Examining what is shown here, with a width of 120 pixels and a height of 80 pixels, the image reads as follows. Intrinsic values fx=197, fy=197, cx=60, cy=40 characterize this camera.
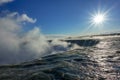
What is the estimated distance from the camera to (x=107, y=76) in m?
19.1

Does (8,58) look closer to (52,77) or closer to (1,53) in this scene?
(1,53)

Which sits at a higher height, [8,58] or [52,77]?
[8,58]

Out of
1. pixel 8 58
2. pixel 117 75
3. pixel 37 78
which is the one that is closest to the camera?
pixel 37 78

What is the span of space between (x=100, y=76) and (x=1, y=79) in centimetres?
971

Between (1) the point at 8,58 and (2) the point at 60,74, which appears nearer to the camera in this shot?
(2) the point at 60,74

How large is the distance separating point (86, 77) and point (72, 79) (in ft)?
5.39

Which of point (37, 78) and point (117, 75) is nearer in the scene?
point (37, 78)

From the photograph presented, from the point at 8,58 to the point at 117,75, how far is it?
7917 cm

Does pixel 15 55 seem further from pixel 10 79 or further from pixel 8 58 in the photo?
pixel 10 79

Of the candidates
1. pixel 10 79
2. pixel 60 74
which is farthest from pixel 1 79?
pixel 60 74

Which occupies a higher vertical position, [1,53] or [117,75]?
[1,53]

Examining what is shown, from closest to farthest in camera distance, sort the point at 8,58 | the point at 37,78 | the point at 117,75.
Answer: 1. the point at 37,78
2. the point at 117,75
3. the point at 8,58

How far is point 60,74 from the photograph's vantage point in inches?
788

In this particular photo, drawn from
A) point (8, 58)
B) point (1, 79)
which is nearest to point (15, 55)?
point (8, 58)
